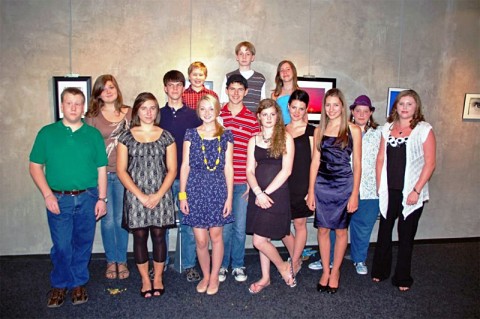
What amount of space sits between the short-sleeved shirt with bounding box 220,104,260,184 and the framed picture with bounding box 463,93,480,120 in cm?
314

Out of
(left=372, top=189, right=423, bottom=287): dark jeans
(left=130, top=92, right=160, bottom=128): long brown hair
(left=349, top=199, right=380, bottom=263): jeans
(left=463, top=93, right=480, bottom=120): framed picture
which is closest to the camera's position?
(left=130, top=92, right=160, bottom=128): long brown hair

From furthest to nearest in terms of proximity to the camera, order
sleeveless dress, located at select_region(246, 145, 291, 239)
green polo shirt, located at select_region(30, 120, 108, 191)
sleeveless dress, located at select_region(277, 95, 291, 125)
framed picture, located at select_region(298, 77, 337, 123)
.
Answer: framed picture, located at select_region(298, 77, 337, 123) < sleeveless dress, located at select_region(277, 95, 291, 125) < sleeveless dress, located at select_region(246, 145, 291, 239) < green polo shirt, located at select_region(30, 120, 108, 191)

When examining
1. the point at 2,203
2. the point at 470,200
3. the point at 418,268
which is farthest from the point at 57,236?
the point at 470,200

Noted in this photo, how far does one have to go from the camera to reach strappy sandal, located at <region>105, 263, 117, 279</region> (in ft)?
11.7

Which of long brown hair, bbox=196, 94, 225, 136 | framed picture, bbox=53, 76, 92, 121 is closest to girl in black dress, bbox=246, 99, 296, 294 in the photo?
long brown hair, bbox=196, 94, 225, 136

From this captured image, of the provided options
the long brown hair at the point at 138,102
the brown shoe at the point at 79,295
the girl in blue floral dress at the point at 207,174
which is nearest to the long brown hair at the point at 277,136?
the girl in blue floral dress at the point at 207,174

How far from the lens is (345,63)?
4535 mm

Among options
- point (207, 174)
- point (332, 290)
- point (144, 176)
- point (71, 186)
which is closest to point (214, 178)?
point (207, 174)

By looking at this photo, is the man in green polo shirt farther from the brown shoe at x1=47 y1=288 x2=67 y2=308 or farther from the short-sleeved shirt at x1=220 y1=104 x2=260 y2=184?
the short-sleeved shirt at x1=220 y1=104 x2=260 y2=184

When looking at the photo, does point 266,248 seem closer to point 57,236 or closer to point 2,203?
point 57,236

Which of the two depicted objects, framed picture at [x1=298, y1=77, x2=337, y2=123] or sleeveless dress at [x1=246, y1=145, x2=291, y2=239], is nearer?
sleeveless dress at [x1=246, y1=145, x2=291, y2=239]

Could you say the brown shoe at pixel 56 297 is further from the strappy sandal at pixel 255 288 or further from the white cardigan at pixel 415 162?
the white cardigan at pixel 415 162

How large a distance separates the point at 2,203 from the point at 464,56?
5775mm

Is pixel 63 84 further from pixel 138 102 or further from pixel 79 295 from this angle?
pixel 79 295
